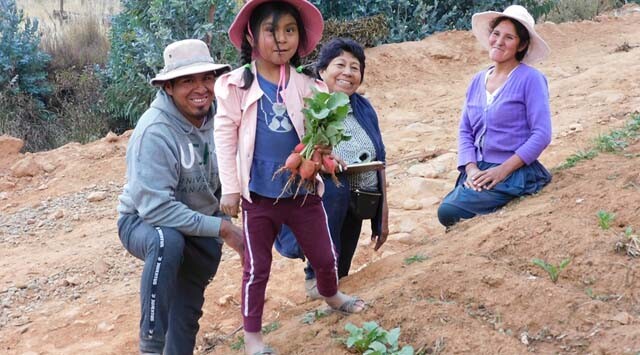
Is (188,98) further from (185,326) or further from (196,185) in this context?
(185,326)

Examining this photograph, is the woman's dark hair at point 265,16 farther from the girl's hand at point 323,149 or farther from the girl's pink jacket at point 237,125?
the girl's hand at point 323,149

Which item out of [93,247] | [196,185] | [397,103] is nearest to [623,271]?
[196,185]

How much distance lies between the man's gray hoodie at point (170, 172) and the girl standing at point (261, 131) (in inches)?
10.2

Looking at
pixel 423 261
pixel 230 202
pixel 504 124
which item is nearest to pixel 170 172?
pixel 230 202

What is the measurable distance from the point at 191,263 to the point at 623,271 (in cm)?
189

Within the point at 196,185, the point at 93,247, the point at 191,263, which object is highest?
the point at 196,185

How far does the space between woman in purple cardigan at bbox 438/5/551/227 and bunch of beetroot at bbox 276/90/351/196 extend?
178 centimetres

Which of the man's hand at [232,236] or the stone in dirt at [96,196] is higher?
the man's hand at [232,236]

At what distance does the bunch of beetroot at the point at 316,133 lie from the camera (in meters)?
2.90

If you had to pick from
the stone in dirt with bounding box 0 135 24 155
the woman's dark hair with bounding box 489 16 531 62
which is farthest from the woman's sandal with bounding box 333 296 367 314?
the stone in dirt with bounding box 0 135 24 155

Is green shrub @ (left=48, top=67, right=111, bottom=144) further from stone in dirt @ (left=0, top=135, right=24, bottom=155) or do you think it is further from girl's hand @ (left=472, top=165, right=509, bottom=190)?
girl's hand @ (left=472, top=165, right=509, bottom=190)

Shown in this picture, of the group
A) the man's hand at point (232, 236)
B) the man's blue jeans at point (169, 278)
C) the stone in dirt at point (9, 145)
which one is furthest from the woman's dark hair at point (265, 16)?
the stone in dirt at point (9, 145)

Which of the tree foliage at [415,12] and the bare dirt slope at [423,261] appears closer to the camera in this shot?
the bare dirt slope at [423,261]

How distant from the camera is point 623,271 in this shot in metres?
3.27
